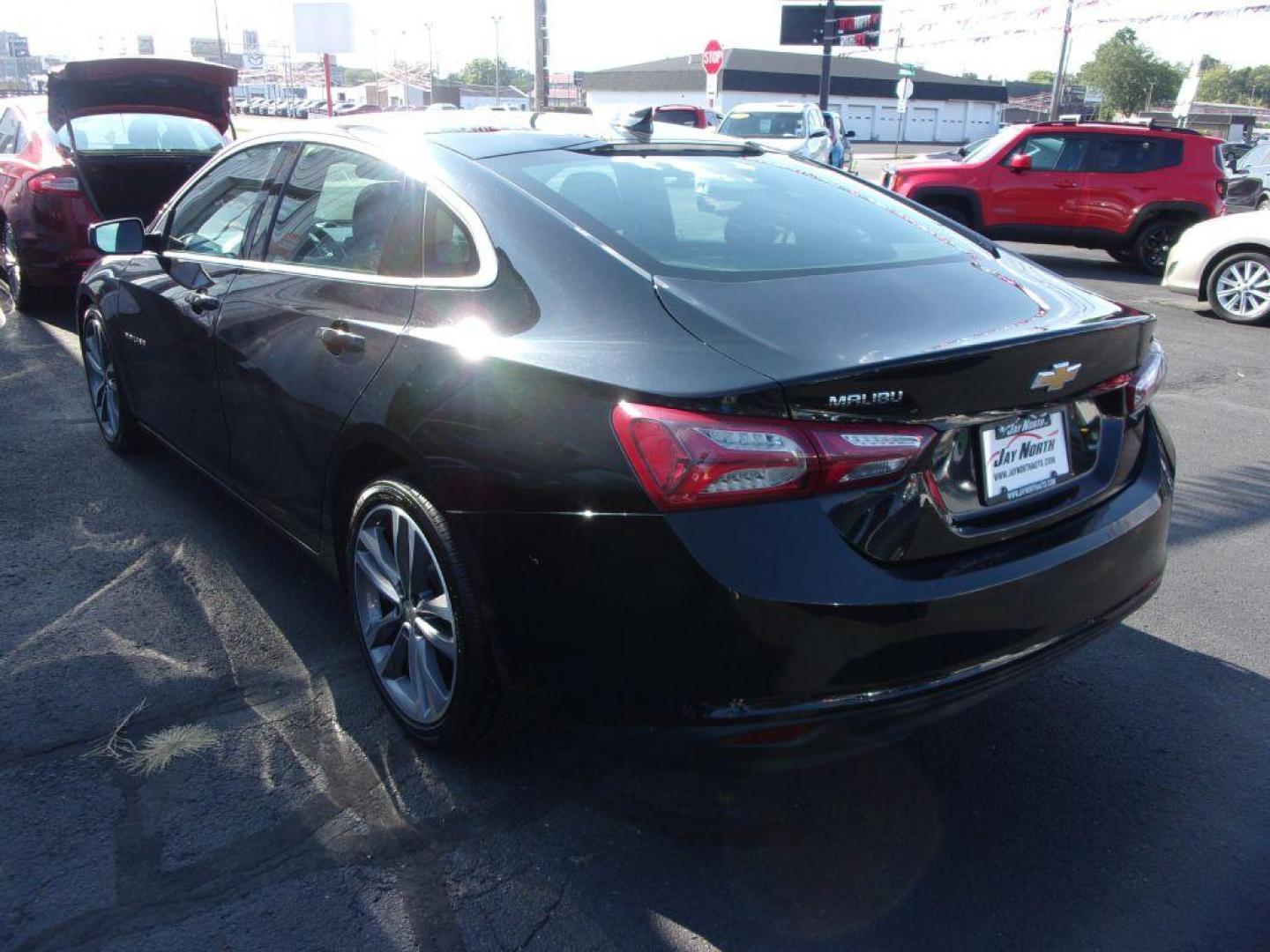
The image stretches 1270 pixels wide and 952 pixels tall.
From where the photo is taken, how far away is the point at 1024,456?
2473 mm

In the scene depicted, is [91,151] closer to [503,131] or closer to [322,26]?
[503,131]

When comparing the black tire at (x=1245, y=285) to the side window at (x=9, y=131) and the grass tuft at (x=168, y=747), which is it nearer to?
the grass tuft at (x=168, y=747)

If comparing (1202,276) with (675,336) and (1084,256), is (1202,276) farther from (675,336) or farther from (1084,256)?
(675,336)

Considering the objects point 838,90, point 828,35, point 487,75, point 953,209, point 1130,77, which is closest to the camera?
point 953,209

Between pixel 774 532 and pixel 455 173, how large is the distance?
4.90ft

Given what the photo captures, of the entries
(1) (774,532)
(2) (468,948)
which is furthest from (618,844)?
(1) (774,532)

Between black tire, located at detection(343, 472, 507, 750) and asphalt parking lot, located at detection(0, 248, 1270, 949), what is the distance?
0.15 meters

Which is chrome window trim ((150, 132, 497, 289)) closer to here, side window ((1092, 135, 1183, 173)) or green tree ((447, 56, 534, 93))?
side window ((1092, 135, 1183, 173))

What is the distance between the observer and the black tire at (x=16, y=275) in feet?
27.2

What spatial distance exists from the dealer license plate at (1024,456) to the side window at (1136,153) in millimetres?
12186

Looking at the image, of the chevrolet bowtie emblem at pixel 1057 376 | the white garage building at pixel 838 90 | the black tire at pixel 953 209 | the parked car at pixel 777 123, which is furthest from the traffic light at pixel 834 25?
the white garage building at pixel 838 90

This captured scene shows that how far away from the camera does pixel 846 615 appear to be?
85.1 inches

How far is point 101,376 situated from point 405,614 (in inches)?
129

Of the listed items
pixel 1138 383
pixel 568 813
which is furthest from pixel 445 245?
pixel 1138 383
